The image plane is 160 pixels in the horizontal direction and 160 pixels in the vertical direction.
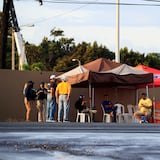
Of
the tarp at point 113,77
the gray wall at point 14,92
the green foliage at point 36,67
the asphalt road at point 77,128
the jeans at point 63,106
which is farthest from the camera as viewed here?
the green foliage at point 36,67

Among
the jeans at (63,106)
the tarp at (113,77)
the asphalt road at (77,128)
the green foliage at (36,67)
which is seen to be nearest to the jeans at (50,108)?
the jeans at (63,106)

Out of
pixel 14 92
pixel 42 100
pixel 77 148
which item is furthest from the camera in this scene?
pixel 14 92

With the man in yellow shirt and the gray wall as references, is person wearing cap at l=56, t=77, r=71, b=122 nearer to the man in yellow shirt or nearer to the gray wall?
the man in yellow shirt

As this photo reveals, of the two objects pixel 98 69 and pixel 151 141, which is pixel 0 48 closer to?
pixel 98 69

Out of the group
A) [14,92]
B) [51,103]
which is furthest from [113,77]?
[14,92]

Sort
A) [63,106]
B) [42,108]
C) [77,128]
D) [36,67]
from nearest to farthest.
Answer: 1. [77,128]
2. [63,106]
3. [42,108]
4. [36,67]

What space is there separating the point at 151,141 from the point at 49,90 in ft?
32.4

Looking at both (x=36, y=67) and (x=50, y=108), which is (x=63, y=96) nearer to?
(x=50, y=108)

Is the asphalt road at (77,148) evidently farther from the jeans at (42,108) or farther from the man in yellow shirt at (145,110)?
the man in yellow shirt at (145,110)

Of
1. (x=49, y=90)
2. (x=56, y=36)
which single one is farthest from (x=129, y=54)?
(x=49, y=90)

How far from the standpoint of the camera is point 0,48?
26281 mm

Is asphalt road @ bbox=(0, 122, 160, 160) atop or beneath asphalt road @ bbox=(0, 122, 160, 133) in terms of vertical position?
beneath

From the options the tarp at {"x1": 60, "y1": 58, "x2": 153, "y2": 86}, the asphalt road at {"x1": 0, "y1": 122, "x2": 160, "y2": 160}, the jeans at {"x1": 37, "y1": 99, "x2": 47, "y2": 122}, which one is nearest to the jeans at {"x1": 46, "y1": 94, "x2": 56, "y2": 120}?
the jeans at {"x1": 37, "y1": 99, "x2": 47, "y2": 122}

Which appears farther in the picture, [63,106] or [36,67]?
[36,67]
